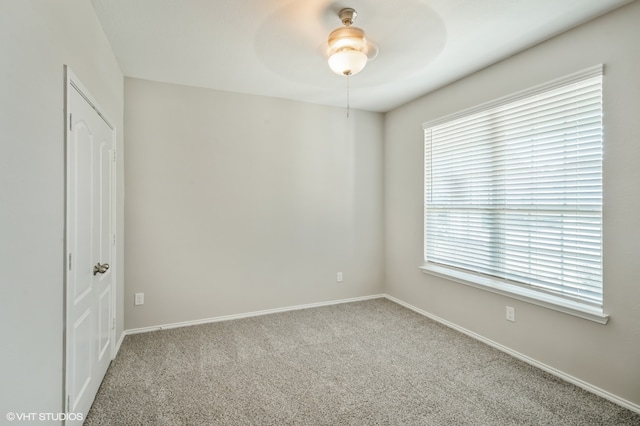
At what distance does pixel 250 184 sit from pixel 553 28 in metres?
3.13

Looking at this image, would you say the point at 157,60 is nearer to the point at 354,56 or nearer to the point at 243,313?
the point at 354,56

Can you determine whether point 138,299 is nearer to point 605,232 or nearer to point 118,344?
point 118,344

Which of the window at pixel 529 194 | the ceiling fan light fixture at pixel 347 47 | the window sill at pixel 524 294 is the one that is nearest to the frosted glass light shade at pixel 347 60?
the ceiling fan light fixture at pixel 347 47

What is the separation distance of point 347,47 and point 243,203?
2.12m

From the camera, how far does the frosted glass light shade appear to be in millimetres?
2201

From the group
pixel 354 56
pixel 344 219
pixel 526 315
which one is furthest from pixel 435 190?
pixel 354 56

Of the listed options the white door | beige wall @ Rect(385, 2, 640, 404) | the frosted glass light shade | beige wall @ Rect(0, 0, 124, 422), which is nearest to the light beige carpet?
beige wall @ Rect(385, 2, 640, 404)

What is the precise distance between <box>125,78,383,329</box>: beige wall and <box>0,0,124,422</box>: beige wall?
1.66m

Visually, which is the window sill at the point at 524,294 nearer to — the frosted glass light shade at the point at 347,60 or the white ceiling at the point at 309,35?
the white ceiling at the point at 309,35

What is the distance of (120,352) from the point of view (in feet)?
9.05

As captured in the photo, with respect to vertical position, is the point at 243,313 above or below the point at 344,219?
below

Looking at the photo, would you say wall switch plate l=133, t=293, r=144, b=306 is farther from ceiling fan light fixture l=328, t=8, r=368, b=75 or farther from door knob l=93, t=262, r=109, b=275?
ceiling fan light fixture l=328, t=8, r=368, b=75

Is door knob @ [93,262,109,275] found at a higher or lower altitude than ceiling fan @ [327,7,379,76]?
lower

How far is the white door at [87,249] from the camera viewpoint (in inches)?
63.6
